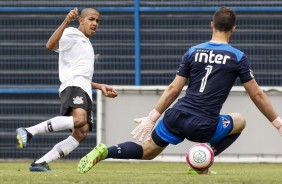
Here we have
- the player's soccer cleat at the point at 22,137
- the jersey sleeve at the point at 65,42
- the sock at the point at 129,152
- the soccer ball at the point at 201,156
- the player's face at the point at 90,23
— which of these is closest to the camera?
the soccer ball at the point at 201,156

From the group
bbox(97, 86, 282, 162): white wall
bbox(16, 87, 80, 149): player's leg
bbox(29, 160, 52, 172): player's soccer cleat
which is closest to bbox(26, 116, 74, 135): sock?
bbox(16, 87, 80, 149): player's leg

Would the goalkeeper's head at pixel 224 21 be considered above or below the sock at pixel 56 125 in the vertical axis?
above

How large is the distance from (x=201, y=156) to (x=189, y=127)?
0.29m

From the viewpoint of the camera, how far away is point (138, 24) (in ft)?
54.8

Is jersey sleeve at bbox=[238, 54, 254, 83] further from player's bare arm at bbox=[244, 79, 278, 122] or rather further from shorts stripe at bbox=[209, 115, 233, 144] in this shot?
shorts stripe at bbox=[209, 115, 233, 144]

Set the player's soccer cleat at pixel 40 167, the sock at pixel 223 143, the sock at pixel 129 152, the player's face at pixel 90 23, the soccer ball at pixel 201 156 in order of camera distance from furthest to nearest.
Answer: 1. the player's face at pixel 90 23
2. the player's soccer cleat at pixel 40 167
3. the sock at pixel 223 143
4. the sock at pixel 129 152
5. the soccer ball at pixel 201 156

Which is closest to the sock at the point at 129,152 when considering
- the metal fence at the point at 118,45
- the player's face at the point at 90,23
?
the player's face at the point at 90,23

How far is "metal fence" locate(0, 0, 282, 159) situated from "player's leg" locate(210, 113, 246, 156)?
682cm

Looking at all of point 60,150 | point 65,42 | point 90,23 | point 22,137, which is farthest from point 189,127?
point 90,23

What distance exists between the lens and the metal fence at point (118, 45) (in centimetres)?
1658

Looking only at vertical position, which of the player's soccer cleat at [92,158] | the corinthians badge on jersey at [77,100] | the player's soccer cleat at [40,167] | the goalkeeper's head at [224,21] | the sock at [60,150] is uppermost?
the goalkeeper's head at [224,21]

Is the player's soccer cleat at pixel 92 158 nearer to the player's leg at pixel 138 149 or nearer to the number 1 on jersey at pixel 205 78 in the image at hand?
the player's leg at pixel 138 149

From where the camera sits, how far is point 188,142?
597 inches

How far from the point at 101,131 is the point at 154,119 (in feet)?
20.7
